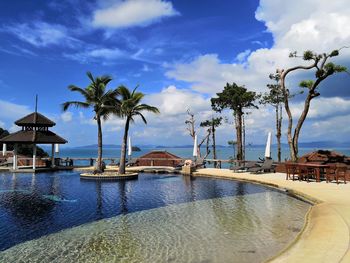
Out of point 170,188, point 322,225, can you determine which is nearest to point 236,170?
point 170,188

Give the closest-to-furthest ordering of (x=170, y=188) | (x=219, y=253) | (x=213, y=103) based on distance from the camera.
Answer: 1. (x=219, y=253)
2. (x=170, y=188)
3. (x=213, y=103)

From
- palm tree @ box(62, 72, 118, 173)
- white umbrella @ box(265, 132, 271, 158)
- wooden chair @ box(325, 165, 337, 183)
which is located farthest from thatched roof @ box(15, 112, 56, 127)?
wooden chair @ box(325, 165, 337, 183)

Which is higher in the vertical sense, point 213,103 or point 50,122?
point 213,103

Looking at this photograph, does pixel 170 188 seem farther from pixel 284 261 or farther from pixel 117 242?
pixel 284 261

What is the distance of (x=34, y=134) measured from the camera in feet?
99.7

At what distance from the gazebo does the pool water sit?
13.3m

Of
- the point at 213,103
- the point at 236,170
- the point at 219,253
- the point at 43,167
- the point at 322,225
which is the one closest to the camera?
the point at 219,253

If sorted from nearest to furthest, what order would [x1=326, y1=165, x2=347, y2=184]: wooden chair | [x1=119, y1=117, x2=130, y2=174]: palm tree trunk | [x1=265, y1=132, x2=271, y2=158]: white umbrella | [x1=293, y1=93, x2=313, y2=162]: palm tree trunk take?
[x1=326, y1=165, x2=347, y2=184]: wooden chair, [x1=293, y1=93, x2=313, y2=162]: palm tree trunk, [x1=119, y1=117, x2=130, y2=174]: palm tree trunk, [x1=265, y1=132, x2=271, y2=158]: white umbrella

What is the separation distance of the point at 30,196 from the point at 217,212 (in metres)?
9.44

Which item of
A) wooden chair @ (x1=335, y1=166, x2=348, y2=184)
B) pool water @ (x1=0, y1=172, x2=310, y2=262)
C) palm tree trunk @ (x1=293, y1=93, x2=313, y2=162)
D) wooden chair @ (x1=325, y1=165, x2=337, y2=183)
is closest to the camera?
pool water @ (x1=0, y1=172, x2=310, y2=262)

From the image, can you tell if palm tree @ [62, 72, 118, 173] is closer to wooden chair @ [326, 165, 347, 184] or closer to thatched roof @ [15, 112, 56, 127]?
thatched roof @ [15, 112, 56, 127]

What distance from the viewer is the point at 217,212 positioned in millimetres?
12008

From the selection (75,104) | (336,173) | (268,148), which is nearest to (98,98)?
(75,104)

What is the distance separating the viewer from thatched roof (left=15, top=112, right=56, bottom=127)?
3053 centimetres
